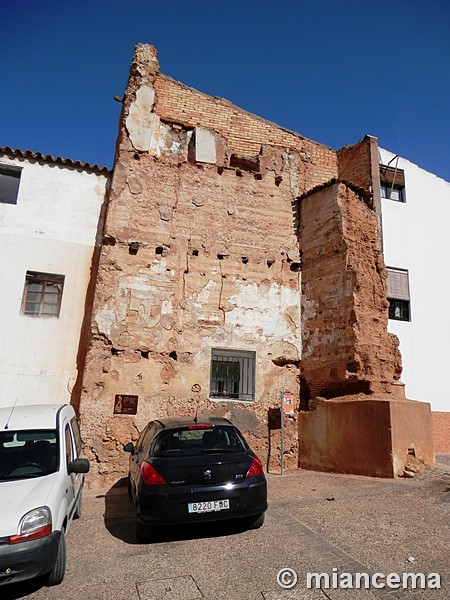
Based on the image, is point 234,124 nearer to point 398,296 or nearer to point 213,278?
point 213,278

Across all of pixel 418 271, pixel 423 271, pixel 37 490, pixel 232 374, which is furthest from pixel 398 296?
pixel 37 490

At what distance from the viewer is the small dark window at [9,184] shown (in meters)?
10.5

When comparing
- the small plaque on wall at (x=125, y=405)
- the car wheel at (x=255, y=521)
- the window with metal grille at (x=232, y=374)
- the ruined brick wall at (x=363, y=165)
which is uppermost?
the ruined brick wall at (x=363, y=165)

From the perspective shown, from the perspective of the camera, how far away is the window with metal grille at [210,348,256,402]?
10.5 m

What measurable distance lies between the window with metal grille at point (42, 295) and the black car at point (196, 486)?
5.84 metres

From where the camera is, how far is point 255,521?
5387mm

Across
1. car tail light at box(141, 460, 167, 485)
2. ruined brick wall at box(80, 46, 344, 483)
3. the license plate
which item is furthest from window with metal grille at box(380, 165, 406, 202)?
car tail light at box(141, 460, 167, 485)

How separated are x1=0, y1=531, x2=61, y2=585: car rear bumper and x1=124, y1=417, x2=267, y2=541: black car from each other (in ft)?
4.27

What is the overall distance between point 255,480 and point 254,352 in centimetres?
569

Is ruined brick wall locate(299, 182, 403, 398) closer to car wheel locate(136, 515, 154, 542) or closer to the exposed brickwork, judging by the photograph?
the exposed brickwork

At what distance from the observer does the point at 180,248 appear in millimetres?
10914

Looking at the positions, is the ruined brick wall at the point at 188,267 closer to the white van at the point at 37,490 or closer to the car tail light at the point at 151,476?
the white van at the point at 37,490

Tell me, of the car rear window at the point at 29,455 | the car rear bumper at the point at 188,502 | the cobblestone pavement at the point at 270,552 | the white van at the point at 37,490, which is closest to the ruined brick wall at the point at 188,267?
the cobblestone pavement at the point at 270,552

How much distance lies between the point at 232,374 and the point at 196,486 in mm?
5731
